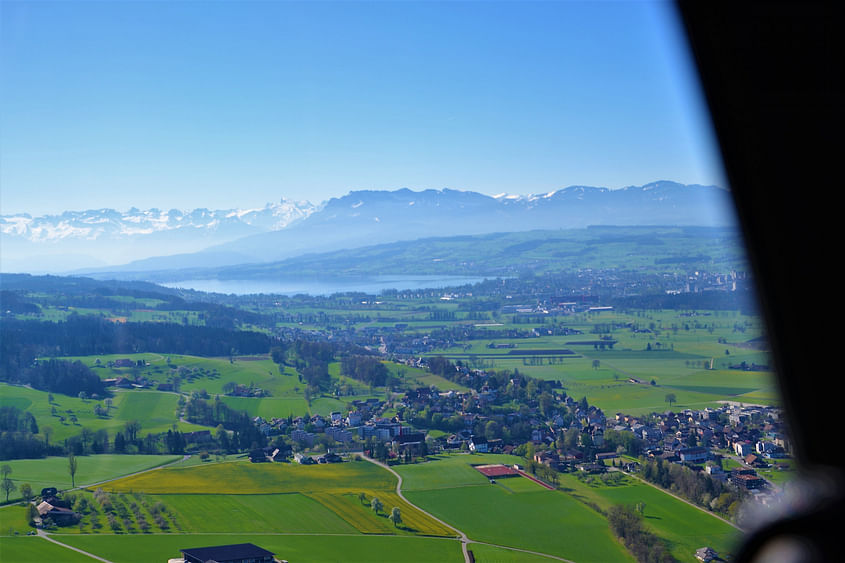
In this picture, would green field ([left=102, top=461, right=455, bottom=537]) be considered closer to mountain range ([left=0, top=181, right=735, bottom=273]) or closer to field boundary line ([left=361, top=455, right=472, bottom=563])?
field boundary line ([left=361, top=455, right=472, bottom=563])

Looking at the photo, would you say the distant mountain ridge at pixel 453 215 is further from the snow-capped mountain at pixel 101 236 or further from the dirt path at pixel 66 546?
the dirt path at pixel 66 546

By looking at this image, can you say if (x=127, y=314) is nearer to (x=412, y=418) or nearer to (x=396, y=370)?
(x=396, y=370)

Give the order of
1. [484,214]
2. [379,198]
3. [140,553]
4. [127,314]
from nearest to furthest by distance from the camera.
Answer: [140,553] < [127,314] < [484,214] < [379,198]

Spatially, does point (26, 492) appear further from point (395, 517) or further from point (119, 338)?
point (119, 338)

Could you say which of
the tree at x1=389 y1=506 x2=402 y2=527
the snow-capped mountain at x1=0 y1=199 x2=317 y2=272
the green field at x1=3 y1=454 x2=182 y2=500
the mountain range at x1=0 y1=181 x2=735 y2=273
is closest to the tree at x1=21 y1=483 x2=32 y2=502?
the green field at x1=3 y1=454 x2=182 y2=500

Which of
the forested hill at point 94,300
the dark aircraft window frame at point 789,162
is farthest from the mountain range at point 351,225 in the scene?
the dark aircraft window frame at point 789,162

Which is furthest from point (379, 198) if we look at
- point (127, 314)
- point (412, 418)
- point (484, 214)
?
point (412, 418)
